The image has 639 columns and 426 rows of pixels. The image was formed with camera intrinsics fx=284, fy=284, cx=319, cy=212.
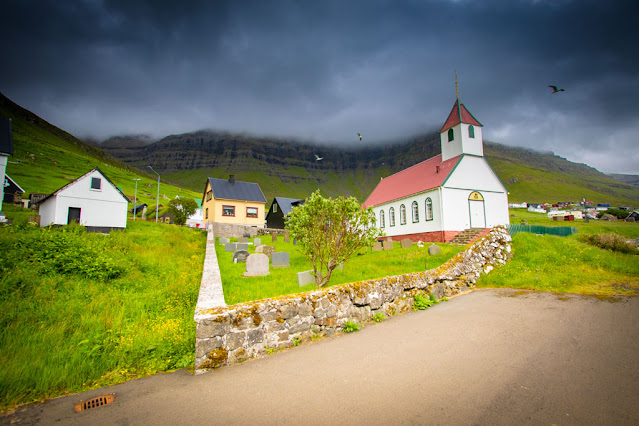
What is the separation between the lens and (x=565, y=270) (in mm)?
12422

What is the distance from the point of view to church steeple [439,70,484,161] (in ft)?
91.6

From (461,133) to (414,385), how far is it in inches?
Result: 1130

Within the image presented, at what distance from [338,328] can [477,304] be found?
507 cm

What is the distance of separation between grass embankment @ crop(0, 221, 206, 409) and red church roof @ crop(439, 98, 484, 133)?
28406 millimetres

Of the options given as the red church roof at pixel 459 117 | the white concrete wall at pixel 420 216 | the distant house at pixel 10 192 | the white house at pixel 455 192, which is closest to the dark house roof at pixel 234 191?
the white concrete wall at pixel 420 216

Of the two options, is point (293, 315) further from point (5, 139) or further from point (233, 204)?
point (233, 204)

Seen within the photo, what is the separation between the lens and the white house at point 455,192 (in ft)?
85.4

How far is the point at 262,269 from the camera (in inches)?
431

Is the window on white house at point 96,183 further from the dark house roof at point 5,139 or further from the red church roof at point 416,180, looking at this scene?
the red church roof at point 416,180

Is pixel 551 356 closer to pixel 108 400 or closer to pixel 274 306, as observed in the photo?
pixel 274 306

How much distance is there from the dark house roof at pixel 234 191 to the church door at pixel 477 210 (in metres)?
30.6

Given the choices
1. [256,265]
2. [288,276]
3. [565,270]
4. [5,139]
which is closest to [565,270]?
[565,270]

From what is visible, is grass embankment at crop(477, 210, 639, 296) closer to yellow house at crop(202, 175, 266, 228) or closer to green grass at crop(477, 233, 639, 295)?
green grass at crop(477, 233, 639, 295)

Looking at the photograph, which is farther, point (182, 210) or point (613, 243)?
point (182, 210)
